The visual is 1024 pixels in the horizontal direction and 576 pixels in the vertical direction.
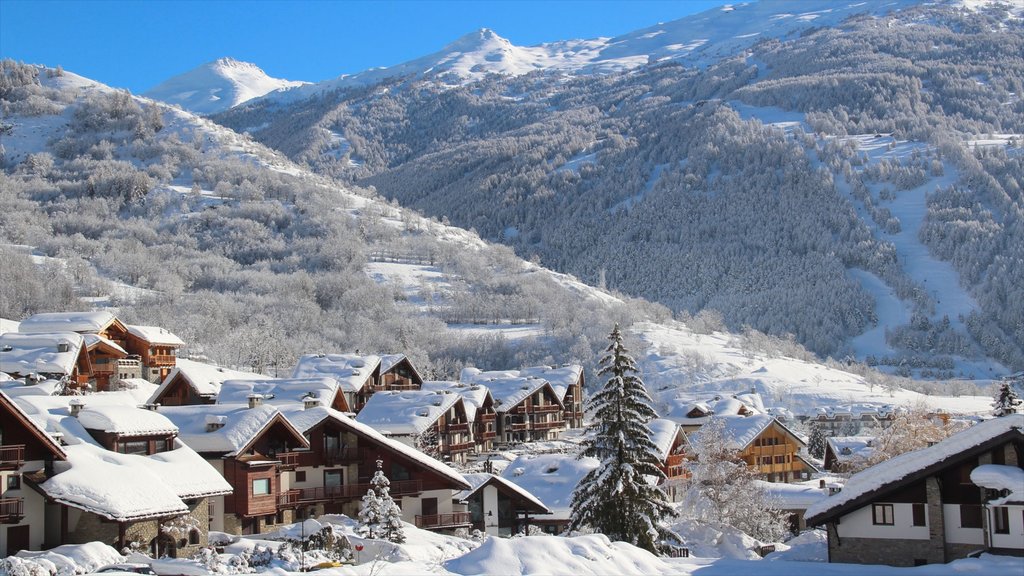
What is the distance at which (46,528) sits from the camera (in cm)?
3058

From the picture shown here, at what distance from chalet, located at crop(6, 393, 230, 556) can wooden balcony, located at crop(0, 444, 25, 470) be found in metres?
0.74

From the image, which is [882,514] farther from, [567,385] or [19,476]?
[567,385]

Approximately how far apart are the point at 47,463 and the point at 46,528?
6.21ft

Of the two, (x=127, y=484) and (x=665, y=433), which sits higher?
(x=127, y=484)

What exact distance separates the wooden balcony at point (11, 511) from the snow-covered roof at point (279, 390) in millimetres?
29423

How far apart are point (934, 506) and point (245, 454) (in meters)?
23.5

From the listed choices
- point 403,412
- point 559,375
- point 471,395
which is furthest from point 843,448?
point 403,412

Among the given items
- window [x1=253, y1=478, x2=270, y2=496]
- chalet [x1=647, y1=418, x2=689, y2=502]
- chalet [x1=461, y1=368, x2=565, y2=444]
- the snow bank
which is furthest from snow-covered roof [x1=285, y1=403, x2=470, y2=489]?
chalet [x1=461, y1=368, x2=565, y2=444]

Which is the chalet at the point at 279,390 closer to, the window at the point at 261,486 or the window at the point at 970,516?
the window at the point at 261,486

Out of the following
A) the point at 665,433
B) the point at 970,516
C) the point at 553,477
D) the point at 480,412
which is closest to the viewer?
the point at 970,516

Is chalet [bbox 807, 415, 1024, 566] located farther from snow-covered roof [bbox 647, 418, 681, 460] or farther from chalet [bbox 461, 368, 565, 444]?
chalet [bbox 461, 368, 565, 444]

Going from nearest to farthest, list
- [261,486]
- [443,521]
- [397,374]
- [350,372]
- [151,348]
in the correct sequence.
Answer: [261,486] → [443,521] → [350,372] → [151,348] → [397,374]

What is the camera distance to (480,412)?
80688mm

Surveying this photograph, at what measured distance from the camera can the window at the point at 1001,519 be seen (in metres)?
25.6
